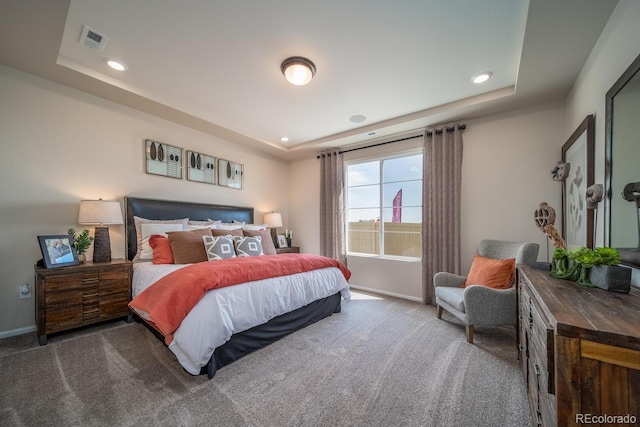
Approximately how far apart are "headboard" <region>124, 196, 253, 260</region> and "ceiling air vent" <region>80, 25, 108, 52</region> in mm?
1654

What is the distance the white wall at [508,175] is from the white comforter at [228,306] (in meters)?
2.04

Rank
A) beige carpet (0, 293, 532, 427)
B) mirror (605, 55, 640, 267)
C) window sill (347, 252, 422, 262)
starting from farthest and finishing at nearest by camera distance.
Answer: window sill (347, 252, 422, 262), beige carpet (0, 293, 532, 427), mirror (605, 55, 640, 267)

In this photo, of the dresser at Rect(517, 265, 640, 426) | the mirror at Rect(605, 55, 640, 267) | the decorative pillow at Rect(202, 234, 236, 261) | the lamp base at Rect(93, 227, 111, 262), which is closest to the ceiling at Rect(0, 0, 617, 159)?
the mirror at Rect(605, 55, 640, 267)

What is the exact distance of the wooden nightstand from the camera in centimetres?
225

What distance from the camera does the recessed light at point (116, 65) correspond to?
91.9 inches

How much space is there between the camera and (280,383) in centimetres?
177

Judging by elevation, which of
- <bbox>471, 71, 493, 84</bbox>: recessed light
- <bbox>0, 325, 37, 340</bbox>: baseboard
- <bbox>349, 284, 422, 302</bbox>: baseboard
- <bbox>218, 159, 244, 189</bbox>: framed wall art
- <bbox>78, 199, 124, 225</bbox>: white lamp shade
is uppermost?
<bbox>471, 71, 493, 84</bbox>: recessed light

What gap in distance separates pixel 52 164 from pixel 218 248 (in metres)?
1.95

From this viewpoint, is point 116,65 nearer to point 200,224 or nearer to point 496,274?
point 200,224

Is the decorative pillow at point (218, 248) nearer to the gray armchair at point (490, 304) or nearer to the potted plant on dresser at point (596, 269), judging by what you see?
the gray armchair at point (490, 304)

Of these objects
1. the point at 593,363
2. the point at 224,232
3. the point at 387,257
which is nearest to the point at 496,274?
the point at 387,257

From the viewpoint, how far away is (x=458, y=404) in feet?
5.17

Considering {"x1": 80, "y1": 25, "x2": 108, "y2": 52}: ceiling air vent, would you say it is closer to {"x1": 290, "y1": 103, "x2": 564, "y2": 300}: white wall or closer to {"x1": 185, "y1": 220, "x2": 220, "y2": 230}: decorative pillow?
{"x1": 185, "y1": 220, "x2": 220, "y2": 230}: decorative pillow

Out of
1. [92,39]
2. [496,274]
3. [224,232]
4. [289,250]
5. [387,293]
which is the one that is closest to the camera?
[92,39]
